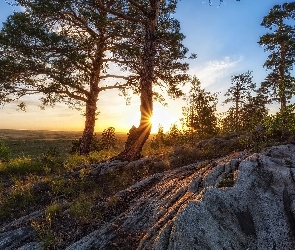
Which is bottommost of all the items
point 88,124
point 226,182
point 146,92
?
point 226,182

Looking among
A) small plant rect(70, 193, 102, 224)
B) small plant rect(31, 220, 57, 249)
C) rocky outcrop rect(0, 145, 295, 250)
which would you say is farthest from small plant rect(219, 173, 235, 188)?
small plant rect(31, 220, 57, 249)

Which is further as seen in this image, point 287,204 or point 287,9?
point 287,9

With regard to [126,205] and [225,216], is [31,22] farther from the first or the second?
[225,216]

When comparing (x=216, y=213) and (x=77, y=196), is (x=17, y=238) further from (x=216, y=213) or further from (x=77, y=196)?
(x=216, y=213)

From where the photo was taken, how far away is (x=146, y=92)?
11984 millimetres

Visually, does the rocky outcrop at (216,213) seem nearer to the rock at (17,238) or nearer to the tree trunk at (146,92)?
the rock at (17,238)

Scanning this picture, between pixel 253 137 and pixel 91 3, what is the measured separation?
883 cm

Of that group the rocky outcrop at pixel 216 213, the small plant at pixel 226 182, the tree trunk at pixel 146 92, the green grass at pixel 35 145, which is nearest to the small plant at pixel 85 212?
the rocky outcrop at pixel 216 213

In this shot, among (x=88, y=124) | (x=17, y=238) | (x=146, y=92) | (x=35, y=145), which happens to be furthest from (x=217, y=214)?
(x=35, y=145)

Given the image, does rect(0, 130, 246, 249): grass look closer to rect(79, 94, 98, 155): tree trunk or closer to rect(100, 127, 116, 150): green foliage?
rect(79, 94, 98, 155): tree trunk

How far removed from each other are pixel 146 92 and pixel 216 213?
8156 mm

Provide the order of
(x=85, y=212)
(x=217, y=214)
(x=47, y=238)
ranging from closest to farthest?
(x=217, y=214) < (x=47, y=238) < (x=85, y=212)

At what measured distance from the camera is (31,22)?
1568cm

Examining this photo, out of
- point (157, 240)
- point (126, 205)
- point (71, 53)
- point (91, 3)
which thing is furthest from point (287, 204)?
point (71, 53)
